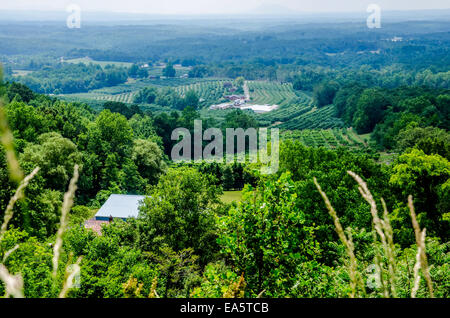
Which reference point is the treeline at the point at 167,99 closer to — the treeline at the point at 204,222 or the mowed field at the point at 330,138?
the mowed field at the point at 330,138

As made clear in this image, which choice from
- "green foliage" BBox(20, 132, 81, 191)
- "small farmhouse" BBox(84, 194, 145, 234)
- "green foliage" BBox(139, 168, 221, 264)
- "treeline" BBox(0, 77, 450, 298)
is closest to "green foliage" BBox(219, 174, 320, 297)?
"treeline" BBox(0, 77, 450, 298)

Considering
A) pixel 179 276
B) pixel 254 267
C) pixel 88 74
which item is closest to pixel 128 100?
pixel 88 74

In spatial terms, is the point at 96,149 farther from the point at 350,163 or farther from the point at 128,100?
the point at 128,100

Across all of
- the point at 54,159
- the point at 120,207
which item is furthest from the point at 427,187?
the point at 54,159

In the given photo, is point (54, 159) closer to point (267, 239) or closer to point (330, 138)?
point (267, 239)

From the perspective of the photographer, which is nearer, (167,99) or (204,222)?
(204,222)

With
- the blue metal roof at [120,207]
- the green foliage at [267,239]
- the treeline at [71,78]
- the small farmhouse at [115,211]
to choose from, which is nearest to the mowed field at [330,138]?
the blue metal roof at [120,207]

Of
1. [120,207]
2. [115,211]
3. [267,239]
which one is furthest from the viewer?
[120,207]

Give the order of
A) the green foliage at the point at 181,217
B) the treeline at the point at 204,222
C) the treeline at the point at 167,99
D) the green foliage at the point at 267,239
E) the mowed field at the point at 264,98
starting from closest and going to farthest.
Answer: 1. the green foliage at the point at 267,239
2. the treeline at the point at 204,222
3. the green foliage at the point at 181,217
4. the mowed field at the point at 264,98
5. the treeline at the point at 167,99
